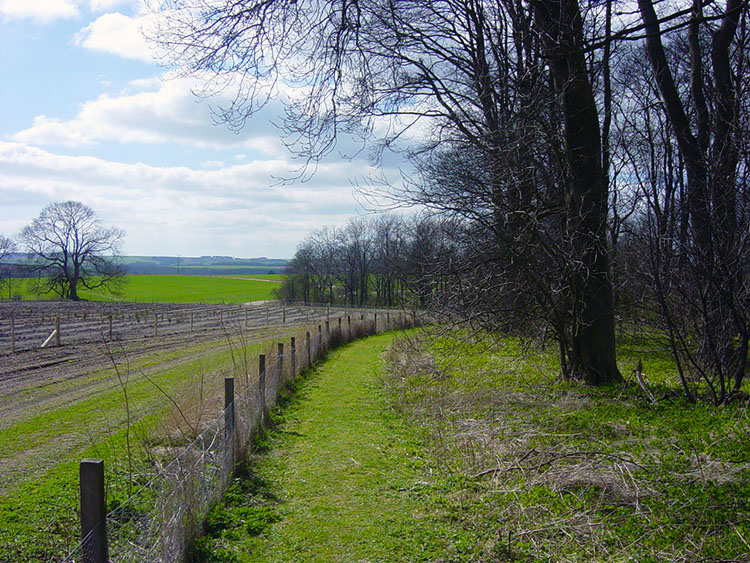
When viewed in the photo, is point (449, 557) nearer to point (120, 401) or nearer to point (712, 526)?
point (712, 526)

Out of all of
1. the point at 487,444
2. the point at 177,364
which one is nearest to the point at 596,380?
the point at 487,444

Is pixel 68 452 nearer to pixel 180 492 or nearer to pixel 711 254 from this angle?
pixel 180 492

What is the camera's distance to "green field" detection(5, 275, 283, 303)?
280 ft

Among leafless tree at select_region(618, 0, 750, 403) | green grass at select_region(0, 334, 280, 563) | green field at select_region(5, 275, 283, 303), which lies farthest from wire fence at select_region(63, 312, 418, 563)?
green field at select_region(5, 275, 283, 303)

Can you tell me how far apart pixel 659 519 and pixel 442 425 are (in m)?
4.02

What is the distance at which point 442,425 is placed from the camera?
830 cm

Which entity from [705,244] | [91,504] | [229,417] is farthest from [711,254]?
[91,504]

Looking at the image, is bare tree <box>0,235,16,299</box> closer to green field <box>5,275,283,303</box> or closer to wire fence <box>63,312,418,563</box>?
green field <box>5,275,283,303</box>

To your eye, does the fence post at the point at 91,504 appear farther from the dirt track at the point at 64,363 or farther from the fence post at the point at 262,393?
the fence post at the point at 262,393

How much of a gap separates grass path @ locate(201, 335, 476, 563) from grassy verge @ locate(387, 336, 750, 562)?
32 centimetres

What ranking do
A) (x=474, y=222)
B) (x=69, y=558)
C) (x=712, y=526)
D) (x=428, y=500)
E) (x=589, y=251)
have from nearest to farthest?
(x=69, y=558) → (x=712, y=526) → (x=428, y=500) → (x=589, y=251) → (x=474, y=222)

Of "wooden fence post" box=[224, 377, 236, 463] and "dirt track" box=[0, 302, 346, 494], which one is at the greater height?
"wooden fence post" box=[224, 377, 236, 463]

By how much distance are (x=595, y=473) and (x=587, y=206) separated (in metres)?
5.30

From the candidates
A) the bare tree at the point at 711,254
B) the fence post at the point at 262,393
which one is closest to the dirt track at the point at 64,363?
the fence post at the point at 262,393
